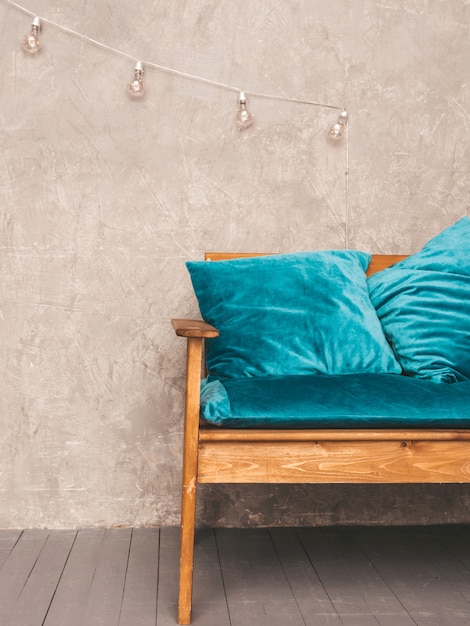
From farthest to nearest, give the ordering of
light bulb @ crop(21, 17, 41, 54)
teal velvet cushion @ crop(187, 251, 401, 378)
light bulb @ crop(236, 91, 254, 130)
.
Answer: light bulb @ crop(236, 91, 254, 130) < light bulb @ crop(21, 17, 41, 54) < teal velvet cushion @ crop(187, 251, 401, 378)

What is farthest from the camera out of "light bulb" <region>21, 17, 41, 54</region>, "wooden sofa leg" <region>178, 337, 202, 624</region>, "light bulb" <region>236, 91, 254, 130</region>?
"light bulb" <region>236, 91, 254, 130</region>

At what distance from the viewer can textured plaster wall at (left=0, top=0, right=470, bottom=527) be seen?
2584 millimetres

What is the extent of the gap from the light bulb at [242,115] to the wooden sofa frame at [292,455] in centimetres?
106

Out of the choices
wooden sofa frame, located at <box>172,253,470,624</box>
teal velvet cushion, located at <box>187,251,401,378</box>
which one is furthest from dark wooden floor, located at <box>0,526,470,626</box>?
teal velvet cushion, located at <box>187,251,401,378</box>

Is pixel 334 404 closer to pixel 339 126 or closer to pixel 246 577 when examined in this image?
pixel 246 577

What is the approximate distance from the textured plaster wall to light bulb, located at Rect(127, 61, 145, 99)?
32mm

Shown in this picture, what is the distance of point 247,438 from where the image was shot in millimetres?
1848

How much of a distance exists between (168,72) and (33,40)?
48 centimetres

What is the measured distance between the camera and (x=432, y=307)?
2.24 m

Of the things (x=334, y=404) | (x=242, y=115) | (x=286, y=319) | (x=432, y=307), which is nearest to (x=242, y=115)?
(x=242, y=115)

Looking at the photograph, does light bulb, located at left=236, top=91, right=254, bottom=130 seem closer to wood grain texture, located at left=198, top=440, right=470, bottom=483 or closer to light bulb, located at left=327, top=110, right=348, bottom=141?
light bulb, located at left=327, top=110, right=348, bottom=141

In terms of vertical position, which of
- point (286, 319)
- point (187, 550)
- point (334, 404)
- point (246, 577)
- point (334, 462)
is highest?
point (286, 319)

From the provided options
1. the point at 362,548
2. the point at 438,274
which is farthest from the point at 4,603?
the point at 438,274

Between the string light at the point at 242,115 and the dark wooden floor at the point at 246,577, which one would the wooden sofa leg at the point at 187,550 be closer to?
the dark wooden floor at the point at 246,577
